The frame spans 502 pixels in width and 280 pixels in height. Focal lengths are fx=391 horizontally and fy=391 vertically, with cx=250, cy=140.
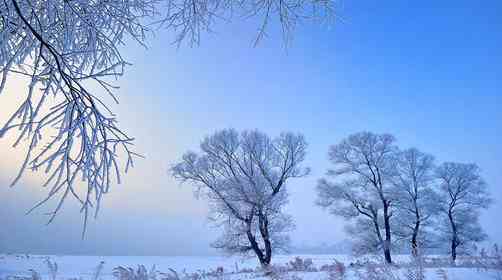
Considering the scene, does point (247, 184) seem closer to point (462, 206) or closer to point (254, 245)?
point (254, 245)

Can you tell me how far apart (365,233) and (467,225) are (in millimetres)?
7007

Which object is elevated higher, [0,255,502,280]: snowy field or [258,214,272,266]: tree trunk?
[258,214,272,266]: tree trunk

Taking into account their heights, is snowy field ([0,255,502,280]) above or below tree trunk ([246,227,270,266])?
below

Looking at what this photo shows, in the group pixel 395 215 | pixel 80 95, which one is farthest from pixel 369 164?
pixel 80 95

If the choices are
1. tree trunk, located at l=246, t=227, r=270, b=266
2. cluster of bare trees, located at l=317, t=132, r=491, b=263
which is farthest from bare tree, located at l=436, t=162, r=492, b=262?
tree trunk, located at l=246, t=227, r=270, b=266

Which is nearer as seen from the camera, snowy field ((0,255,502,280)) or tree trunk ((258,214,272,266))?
snowy field ((0,255,502,280))

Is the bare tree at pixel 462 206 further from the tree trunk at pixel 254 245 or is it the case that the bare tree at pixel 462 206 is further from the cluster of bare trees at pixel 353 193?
the tree trunk at pixel 254 245

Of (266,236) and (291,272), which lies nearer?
(291,272)

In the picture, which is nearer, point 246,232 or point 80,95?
point 80,95

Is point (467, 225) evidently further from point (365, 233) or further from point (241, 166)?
point (241, 166)

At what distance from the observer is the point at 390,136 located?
21328 millimetres

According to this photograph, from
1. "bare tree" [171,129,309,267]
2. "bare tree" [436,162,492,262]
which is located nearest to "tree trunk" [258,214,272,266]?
"bare tree" [171,129,309,267]

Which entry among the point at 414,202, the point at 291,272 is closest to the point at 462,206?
the point at 414,202

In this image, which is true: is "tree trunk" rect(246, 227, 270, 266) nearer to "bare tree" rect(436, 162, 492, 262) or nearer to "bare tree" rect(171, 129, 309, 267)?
"bare tree" rect(171, 129, 309, 267)
